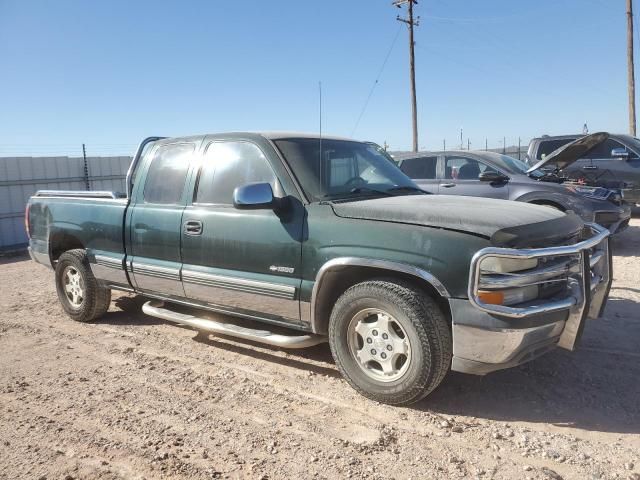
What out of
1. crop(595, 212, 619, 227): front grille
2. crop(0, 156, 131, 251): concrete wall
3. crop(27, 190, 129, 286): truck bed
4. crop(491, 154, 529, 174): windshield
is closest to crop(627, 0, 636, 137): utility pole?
crop(491, 154, 529, 174): windshield

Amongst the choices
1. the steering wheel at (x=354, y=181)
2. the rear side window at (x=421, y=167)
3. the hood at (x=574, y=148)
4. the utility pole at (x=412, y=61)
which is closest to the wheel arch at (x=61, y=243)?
the steering wheel at (x=354, y=181)

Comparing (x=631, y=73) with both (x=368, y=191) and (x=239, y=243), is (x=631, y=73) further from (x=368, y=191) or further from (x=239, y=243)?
(x=239, y=243)

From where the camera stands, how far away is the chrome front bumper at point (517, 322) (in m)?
2.92

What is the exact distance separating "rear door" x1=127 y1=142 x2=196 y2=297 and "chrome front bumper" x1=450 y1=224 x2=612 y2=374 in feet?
8.33

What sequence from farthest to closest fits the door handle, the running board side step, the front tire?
the door handle → the running board side step → the front tire

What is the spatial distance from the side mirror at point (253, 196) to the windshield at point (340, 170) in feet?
1.03

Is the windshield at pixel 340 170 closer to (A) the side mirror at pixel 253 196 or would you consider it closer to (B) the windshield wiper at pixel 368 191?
(B) the windshield wiper at pixel 368 191

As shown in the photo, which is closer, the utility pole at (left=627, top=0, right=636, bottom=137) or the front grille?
the front grille

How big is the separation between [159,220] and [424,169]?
5.95m

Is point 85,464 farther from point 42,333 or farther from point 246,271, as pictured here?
point 42,333

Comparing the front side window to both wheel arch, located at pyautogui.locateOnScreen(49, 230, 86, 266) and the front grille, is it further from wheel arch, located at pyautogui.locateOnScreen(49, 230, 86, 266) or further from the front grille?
wheel arch, located at pyautogui.locateOnScreen(49, 230, 86, 266)

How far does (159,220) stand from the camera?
4.60m

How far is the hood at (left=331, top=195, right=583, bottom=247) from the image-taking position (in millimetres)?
3029

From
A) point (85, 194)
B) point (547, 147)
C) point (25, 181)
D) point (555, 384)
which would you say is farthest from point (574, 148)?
point (25, 181)
